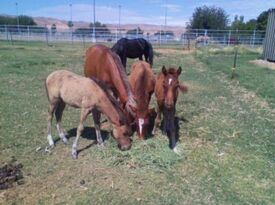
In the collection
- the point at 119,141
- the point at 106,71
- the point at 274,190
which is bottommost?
the point at 274,190

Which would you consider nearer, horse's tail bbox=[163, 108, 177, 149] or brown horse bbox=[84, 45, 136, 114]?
brown horse bbox=[84, 45, 136, 114]

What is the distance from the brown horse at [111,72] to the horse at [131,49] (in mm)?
4530

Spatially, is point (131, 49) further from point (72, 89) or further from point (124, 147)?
point (124, 147)

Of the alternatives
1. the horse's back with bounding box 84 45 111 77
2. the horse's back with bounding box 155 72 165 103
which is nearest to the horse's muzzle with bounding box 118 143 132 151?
the horse's back with bounding box 155 72 165 103

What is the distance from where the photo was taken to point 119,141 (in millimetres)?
5297

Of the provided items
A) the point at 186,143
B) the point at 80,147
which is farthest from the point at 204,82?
the point at 80,147

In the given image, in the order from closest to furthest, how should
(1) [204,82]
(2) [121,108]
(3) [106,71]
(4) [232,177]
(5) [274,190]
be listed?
1. (5) [274,190]
2. (4) [232,177]
3. (2) [121,108]
4. (3) [106,71]
5. (1) [204,82]

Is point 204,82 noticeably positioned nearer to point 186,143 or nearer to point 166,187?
point 186,143

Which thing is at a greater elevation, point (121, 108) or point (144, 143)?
point (121, 108)

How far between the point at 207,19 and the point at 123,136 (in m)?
55.0

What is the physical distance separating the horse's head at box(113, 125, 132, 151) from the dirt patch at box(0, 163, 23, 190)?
59.3 inches

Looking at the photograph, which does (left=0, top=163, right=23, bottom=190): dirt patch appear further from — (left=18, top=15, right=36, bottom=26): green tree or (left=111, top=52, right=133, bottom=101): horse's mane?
(left=18, top=15, right=36, bottom=26): green tree

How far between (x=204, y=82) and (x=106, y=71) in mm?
6673

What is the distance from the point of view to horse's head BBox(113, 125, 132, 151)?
517cm
